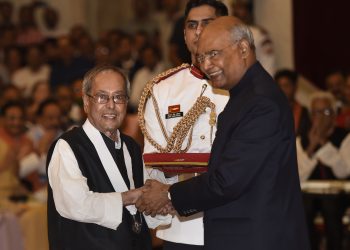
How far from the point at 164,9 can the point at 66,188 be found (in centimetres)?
944

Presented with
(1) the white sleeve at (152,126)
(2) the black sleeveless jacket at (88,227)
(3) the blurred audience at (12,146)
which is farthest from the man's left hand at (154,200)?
(3) the blurred audience at (12,146)

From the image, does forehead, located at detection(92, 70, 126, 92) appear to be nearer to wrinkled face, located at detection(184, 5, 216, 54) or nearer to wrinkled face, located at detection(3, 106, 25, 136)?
wrinkled face, located at detection(184, 5, 216, 54)

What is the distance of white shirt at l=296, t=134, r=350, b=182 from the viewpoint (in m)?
8.52

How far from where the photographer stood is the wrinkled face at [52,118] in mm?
9453

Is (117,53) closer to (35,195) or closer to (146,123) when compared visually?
(35,195)

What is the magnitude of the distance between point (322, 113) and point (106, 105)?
13.5ft

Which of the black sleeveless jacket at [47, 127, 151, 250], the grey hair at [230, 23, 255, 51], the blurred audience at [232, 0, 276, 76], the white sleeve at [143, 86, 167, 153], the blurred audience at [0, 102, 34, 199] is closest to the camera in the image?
the grey hair at [230, 23, 255, 51]

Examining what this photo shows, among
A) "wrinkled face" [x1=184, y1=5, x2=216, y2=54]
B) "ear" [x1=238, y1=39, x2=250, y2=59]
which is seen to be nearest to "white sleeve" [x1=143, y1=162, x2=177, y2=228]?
"wrinkled face" [x1=184, y1=5, x2=216, y2=54]

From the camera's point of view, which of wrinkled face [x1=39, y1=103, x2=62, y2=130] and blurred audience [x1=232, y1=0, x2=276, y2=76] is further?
blurred audience [x1=232, y1=0, x2=276, y2=76]

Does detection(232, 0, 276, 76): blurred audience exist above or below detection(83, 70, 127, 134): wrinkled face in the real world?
below

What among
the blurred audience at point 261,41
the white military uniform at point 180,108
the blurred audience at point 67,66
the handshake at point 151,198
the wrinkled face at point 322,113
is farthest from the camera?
the blurred audience at point 67,66

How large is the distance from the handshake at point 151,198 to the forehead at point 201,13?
977mm

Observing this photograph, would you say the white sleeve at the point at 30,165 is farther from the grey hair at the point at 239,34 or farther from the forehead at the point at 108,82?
the grey hair at the point at 239,34

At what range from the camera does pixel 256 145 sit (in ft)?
14.6
